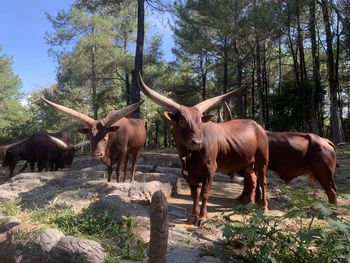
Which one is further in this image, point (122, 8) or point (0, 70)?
point (0, 70)

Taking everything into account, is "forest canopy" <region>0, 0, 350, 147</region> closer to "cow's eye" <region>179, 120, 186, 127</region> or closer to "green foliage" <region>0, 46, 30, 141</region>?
"green foliage" <region>0, 46, 30, 141</region>

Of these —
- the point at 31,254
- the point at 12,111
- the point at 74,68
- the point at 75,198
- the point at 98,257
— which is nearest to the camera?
the point at 98,257

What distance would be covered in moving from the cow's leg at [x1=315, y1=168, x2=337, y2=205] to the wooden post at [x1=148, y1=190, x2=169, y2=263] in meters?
4.41

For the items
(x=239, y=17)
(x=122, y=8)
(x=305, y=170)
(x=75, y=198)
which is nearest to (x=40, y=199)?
(x=75, y=198)

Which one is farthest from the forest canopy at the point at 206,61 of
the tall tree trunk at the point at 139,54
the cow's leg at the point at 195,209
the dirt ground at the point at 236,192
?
the cow's leg at the point at 195,209

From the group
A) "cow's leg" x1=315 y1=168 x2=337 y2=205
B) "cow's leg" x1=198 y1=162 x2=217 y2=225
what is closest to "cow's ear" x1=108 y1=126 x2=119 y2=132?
"cow's leg" x1=198 y1=162 x2=217 y2=225

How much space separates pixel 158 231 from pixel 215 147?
8.32 feet

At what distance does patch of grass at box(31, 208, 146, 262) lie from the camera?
15.6 feet

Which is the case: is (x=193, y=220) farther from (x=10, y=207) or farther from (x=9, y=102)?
(x=9, y=102)

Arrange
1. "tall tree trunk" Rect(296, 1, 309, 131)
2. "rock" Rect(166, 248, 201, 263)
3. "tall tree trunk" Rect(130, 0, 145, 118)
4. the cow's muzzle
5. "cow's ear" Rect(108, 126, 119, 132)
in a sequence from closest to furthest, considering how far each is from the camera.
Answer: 1. "rock" Rect(166, 248, 201, 263)
2. the cow's muzzle
3. "cow's ear" Rect(108, 126, 119, 132)
4. "tall tree trunk" Rect(130, 0, 145, 118)
5. "tall tree trunk" Rect(296, 1, 309, 131)

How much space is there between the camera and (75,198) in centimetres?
705

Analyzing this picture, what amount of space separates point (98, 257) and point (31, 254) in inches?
41.4

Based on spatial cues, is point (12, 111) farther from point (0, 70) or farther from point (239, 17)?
point (239, 17)

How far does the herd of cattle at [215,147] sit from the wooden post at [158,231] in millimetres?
1724
